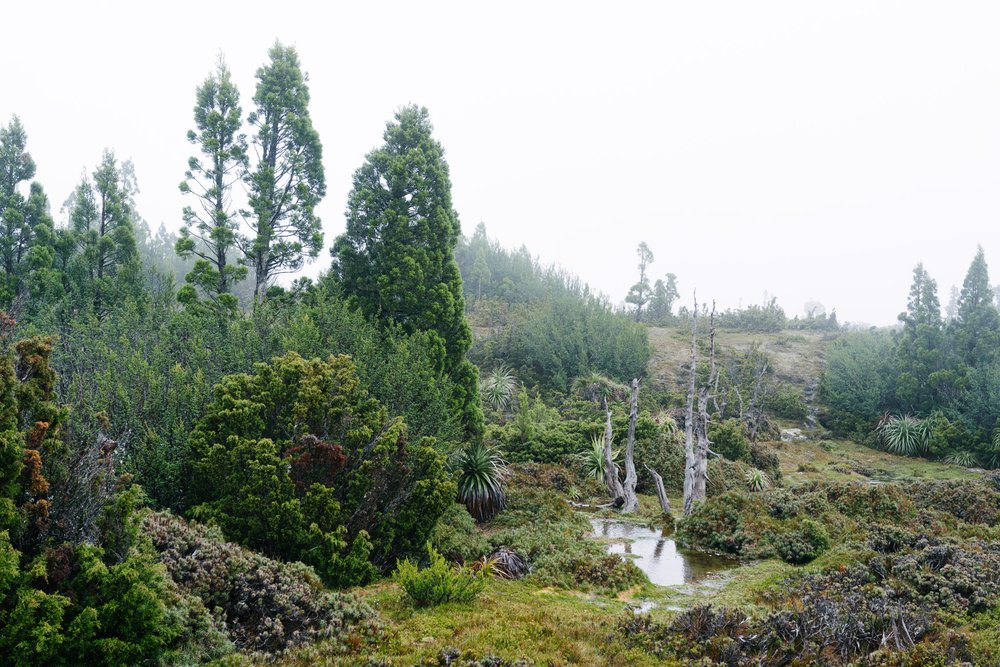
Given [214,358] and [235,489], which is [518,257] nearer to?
[214,358]

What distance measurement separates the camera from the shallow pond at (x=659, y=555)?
9.04 meters

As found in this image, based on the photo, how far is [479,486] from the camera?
1216cm

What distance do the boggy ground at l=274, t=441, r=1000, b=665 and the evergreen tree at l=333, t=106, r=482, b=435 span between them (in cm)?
396

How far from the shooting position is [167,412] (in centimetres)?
834

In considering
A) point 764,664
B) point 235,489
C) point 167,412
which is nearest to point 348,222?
point 167,412

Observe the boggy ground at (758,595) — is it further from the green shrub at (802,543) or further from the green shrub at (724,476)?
the green shrub at (724,476)

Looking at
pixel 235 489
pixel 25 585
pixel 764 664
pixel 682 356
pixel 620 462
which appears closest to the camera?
pixel 25 585

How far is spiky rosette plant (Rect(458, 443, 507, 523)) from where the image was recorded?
12.1 meters

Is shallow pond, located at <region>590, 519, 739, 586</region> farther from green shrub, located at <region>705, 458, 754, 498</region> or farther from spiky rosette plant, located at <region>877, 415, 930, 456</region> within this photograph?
spiky rosette plant, located at <region>877, 415, 930, 456</region>

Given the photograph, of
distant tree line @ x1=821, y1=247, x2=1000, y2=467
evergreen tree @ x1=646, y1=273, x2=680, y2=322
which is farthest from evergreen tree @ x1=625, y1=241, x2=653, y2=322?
distant tree line @ x1=821, y1=247, x2=1000, y2=467

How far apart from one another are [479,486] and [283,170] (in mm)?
11220

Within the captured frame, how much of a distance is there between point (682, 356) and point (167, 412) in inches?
1371

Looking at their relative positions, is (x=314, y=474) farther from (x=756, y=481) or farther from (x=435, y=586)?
(x=756, y=481)

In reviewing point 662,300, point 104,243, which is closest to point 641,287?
point 662,300
